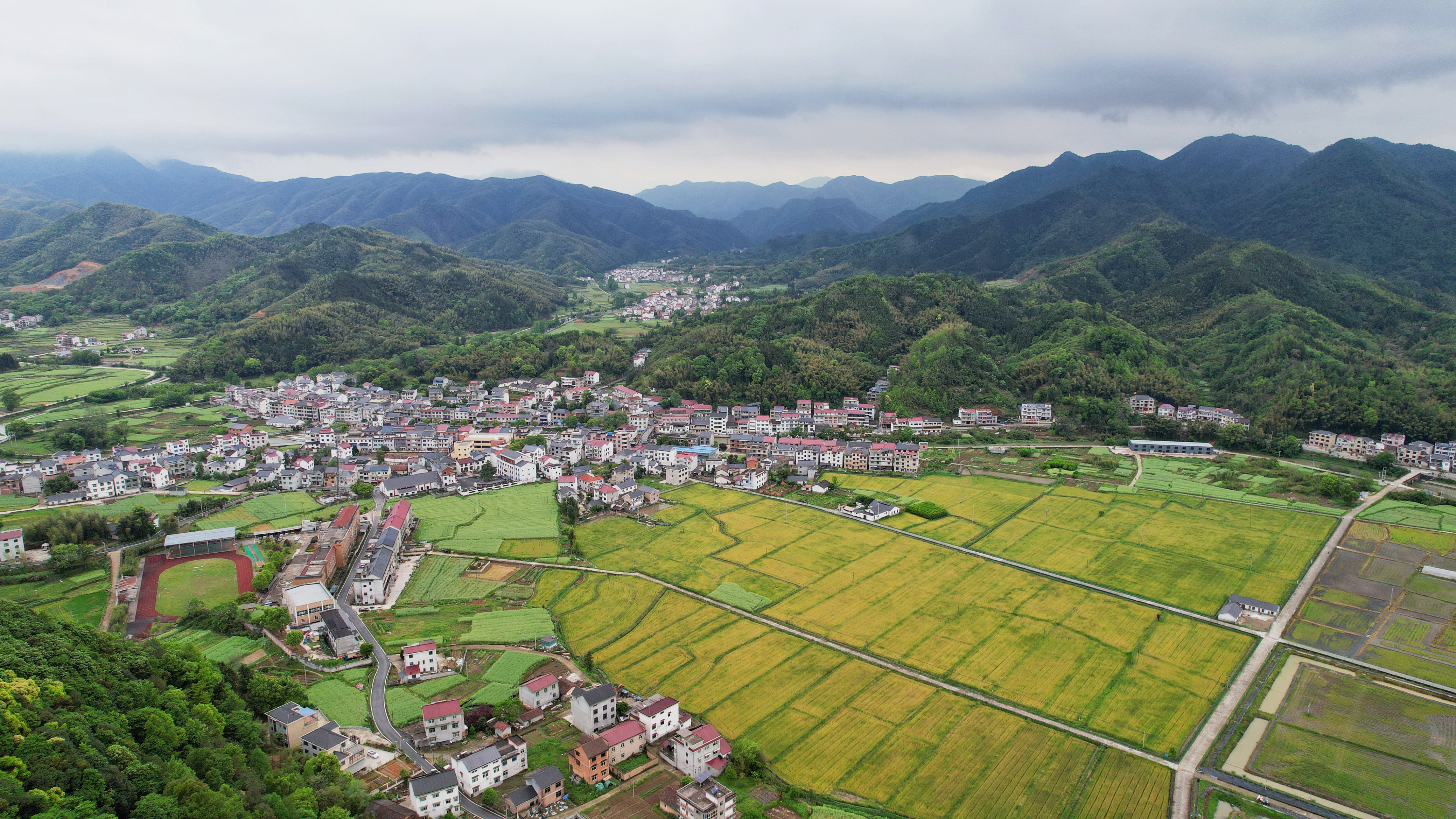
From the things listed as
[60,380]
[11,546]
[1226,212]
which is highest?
[1226,212]

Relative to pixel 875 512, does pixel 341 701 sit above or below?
below

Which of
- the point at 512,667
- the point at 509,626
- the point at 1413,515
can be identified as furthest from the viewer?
the point at 1413,515

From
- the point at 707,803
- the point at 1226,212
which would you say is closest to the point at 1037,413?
the point at 707,803

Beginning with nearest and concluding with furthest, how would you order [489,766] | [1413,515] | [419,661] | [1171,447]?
[489,766], [419,661], [1413,515], [1171,447]

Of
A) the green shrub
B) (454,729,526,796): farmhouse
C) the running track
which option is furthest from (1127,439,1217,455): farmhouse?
the running track

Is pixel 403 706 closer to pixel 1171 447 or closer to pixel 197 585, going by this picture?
pixel 197 585

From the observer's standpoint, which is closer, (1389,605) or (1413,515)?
(1389,605)
